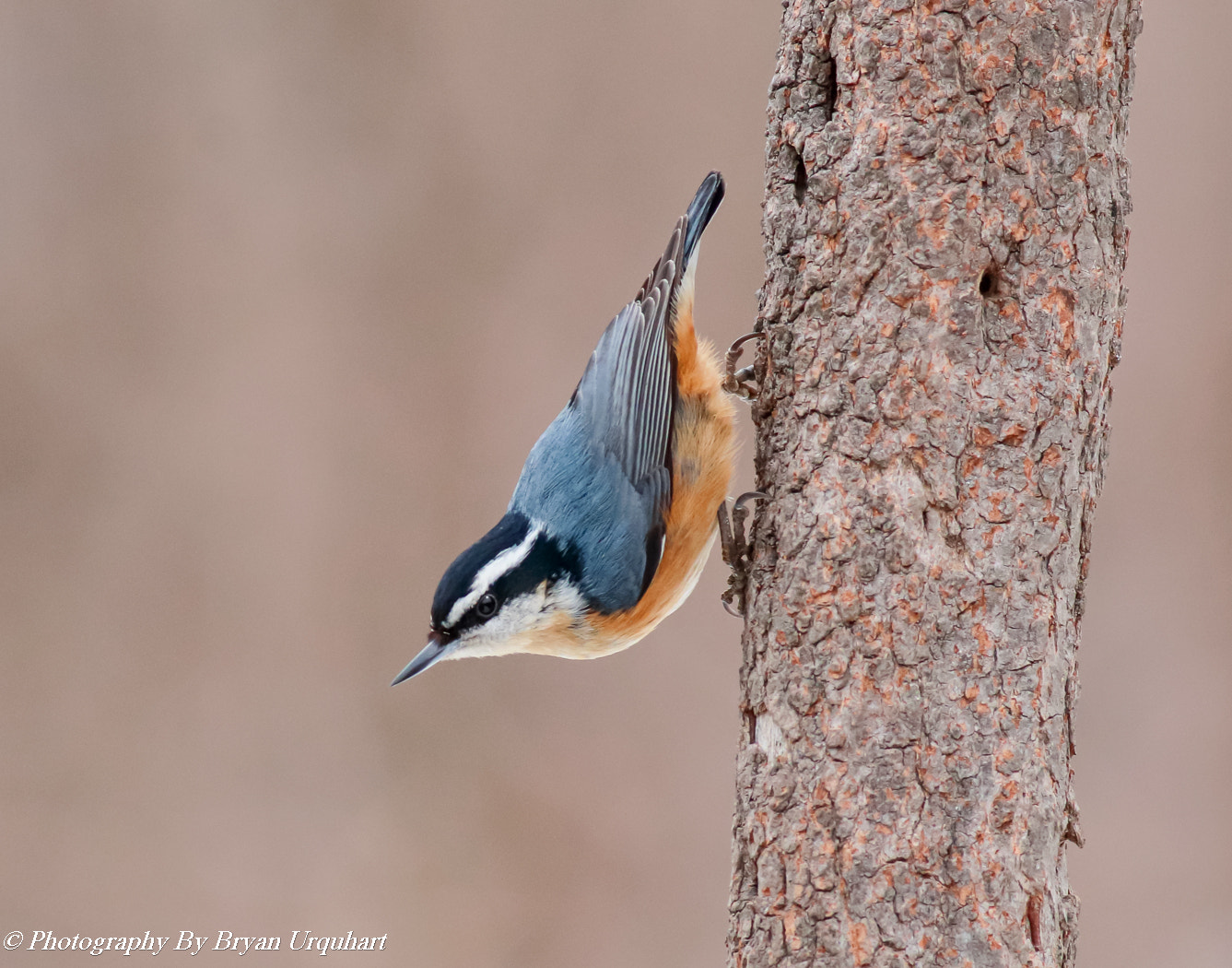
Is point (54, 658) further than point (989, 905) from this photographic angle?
Yes

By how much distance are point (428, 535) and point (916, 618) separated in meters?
3.06

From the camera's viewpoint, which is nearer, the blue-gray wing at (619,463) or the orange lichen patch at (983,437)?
the orange lichen patch at (983,437)

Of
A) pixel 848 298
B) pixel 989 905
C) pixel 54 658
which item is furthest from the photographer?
pixel 54 658

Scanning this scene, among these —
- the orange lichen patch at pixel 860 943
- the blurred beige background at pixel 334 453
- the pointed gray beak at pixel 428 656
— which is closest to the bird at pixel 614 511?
the pointed gray beak at pixel 428 656

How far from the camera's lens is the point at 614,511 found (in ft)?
9.15

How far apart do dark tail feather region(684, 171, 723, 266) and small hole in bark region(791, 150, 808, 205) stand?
0.75 meters

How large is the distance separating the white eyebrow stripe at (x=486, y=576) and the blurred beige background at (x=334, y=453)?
1.81 m

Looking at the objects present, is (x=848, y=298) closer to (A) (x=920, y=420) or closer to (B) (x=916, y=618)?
(A) (x=920, y=420)

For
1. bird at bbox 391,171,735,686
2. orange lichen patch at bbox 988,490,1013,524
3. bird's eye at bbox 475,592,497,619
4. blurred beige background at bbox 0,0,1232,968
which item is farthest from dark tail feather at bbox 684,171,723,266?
blurred beige background at bbox 0,0,1232,968

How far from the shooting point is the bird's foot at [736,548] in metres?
2.42

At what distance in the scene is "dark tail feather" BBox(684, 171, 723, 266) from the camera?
3.01m

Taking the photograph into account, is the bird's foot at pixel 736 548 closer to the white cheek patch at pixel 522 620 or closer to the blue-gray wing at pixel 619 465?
the blue-gray wing at pixel 619 465

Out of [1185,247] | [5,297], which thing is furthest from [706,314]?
[5,297]

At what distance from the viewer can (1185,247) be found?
4.36 m
